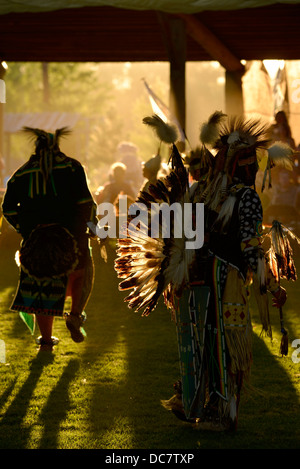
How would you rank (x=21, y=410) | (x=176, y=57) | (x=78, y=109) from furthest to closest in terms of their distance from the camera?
1. (x=78, y=109)
2. (x=176, y=57)
3. (x=21, y=410)

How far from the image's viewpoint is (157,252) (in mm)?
4426

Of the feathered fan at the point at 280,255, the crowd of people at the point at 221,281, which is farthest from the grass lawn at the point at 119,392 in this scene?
the feathered fan at the point at 280,255

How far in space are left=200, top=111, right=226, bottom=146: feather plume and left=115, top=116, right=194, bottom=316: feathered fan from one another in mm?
189

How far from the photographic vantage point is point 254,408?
5.00m

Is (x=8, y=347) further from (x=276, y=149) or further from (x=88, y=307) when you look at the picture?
(x=276, y=149)

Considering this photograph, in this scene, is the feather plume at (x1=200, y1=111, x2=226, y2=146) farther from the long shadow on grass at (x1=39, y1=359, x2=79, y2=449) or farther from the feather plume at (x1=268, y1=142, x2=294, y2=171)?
the long shadow on grass at (x1=39, y1=359, x2=79, y2=449)

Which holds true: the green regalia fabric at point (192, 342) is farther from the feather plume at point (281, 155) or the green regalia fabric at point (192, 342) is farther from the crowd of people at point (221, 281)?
the feather plume at point (281, 155)

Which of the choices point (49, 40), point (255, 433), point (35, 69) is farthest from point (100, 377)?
point (35, 69)

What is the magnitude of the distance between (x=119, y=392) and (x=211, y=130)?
1.83m

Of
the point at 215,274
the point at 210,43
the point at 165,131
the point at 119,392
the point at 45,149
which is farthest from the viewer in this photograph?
the point at 210,43

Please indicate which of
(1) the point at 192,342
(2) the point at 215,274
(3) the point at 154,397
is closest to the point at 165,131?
(2) the point at 215,274

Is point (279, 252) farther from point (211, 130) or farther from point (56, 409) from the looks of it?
point (56, 409)

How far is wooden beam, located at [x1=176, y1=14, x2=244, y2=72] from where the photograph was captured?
11633mm

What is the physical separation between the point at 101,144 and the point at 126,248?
5110 cm
